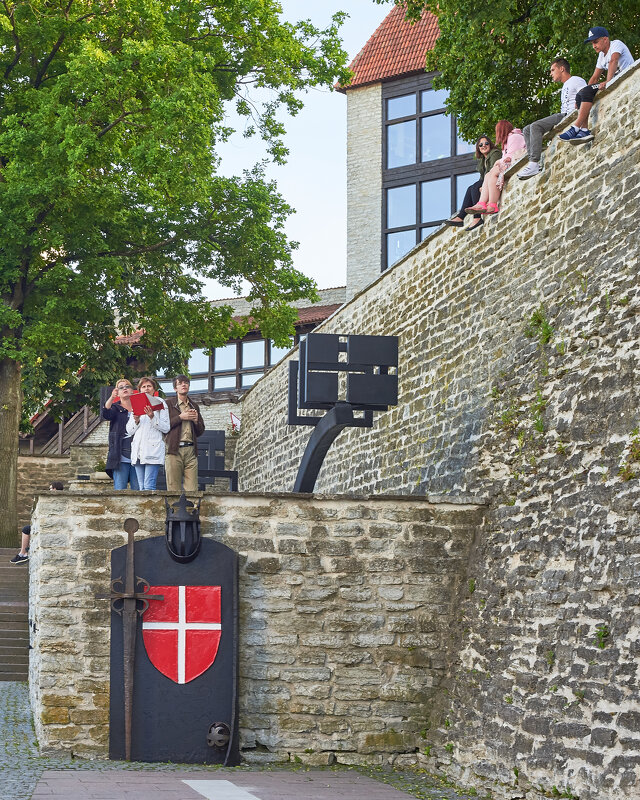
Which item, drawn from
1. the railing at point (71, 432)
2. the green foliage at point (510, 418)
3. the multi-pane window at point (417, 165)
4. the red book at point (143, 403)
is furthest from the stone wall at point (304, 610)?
the railing at point (71, 432)

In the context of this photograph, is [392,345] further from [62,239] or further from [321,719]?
[62,239]

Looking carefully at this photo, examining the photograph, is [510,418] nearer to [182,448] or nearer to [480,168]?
[480,168]

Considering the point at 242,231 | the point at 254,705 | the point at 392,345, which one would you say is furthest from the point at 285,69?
the point at 254,705

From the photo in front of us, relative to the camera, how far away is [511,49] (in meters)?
15.1

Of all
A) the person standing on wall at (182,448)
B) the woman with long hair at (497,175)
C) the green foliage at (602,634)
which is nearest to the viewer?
the green foliage at (602,634)

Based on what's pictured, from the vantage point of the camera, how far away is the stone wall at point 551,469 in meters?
7.42

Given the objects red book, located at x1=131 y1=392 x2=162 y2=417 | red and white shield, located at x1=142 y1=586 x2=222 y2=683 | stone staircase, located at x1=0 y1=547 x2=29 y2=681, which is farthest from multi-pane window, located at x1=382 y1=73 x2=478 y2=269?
red and white shield, located at x1=142 y1=586 x2=222 y2=683

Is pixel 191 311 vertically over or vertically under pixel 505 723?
over

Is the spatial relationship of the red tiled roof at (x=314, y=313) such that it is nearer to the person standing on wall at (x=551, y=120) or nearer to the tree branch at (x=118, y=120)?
the tree branch at (x=118, y=120)

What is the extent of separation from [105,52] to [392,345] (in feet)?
31.6

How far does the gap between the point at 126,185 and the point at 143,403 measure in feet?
32.3

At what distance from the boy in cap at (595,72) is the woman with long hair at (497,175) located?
5.10 feet

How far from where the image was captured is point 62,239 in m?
19.6

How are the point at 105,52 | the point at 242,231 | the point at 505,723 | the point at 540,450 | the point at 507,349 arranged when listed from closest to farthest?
the point at 505,723
the point at 540,450
the point at 507,349
the point at 105,52
the point at 242,231
